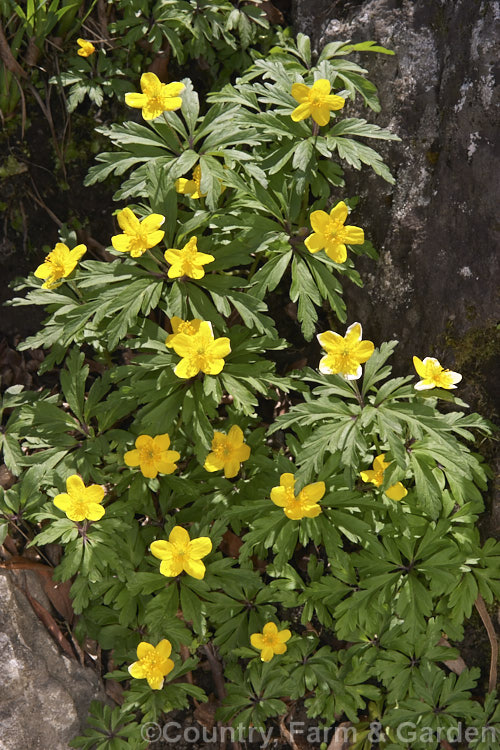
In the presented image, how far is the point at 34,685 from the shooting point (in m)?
3.21

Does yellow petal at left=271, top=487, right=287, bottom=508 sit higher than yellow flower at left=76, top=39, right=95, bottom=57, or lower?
lower

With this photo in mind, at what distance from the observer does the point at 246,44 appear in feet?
11.4

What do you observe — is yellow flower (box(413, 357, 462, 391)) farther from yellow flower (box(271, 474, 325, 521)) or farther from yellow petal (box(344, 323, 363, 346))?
yellow flower (box(271, 474, 325, 521))

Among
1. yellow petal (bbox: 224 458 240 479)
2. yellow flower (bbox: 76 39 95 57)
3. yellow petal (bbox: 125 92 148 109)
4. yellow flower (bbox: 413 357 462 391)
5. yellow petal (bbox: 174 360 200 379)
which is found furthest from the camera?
yellow flower (bbox: 76 39 95 57)

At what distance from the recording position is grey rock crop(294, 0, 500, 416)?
9.78 feet

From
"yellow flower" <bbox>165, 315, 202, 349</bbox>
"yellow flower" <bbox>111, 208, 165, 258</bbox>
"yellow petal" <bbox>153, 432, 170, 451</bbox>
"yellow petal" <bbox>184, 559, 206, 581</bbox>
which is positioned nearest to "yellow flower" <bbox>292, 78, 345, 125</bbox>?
"yellow flower" <bbox>111, 208, 165, 258</bbox>

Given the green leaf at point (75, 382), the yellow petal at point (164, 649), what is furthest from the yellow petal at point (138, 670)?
the green leaf at point (75, 382)

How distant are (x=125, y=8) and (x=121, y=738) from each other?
12.9ft

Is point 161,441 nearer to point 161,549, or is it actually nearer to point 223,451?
point 223,451

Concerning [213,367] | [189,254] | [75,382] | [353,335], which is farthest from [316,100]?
[75,382]

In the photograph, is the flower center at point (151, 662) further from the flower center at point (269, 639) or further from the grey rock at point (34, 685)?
the grey rock at point (34, 685)

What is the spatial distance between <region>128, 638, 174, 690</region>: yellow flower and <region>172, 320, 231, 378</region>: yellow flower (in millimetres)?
1288

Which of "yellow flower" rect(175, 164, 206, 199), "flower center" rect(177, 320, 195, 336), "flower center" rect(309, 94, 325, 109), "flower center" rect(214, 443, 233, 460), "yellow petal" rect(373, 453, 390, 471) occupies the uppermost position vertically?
"flower center" rect(309, 94, 325, 109)

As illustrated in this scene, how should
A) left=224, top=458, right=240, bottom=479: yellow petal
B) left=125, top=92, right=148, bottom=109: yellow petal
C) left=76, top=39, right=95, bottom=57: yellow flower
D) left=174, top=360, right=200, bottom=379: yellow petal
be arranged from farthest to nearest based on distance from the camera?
1. left=76, top=39, right=95, bottom=57: yellow flower
2. left=224, top=458, right=240, bottom=479: yellow petal
3. left=125, top=92, right=148, bottom=109: yellow petal
4. left=174, top=360, right=200, bottom=379: yellow petal
